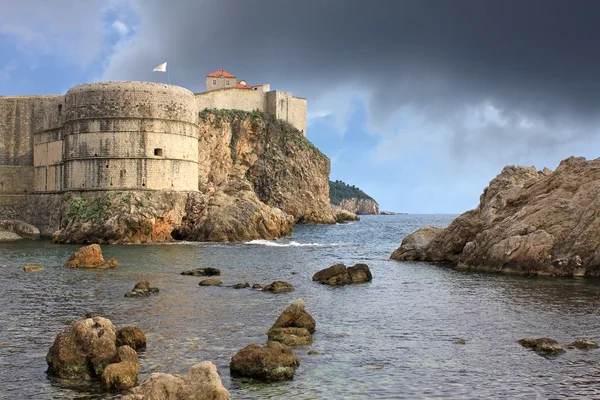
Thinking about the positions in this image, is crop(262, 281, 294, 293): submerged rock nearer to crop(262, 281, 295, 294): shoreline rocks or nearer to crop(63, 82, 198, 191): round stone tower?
crop(262, 281, 295, 294): shoreline rocks

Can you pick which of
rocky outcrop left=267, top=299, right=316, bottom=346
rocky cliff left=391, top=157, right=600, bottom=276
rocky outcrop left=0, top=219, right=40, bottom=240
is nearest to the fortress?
rocky outcrop left=0, top=219, right=40, bottom=240

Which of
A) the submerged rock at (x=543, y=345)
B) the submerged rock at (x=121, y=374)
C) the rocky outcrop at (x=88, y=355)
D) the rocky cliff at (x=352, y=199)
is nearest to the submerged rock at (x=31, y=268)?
the rocky outcrop at (x=88, y=355)

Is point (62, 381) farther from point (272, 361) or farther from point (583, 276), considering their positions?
point (583, 276)

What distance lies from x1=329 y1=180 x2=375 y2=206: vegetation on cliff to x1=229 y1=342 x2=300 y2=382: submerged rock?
514 ft

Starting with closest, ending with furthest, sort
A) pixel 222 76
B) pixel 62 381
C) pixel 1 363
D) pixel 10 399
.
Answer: pixel 10 399 → pixel 62 381 → pixel 1 363 → pixel 222 76

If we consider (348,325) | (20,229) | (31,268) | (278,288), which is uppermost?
(20,229)

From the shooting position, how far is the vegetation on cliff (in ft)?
573

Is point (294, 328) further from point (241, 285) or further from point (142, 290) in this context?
point (241, 285)

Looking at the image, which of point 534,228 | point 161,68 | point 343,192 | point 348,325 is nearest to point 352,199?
point 343,192

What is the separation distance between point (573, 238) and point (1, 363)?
19440 millimetres

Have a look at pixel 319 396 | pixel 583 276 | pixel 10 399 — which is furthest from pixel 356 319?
pixel 583 276

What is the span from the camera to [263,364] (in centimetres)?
1091

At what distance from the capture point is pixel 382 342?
44.5 feet

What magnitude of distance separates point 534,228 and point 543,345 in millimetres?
13149
